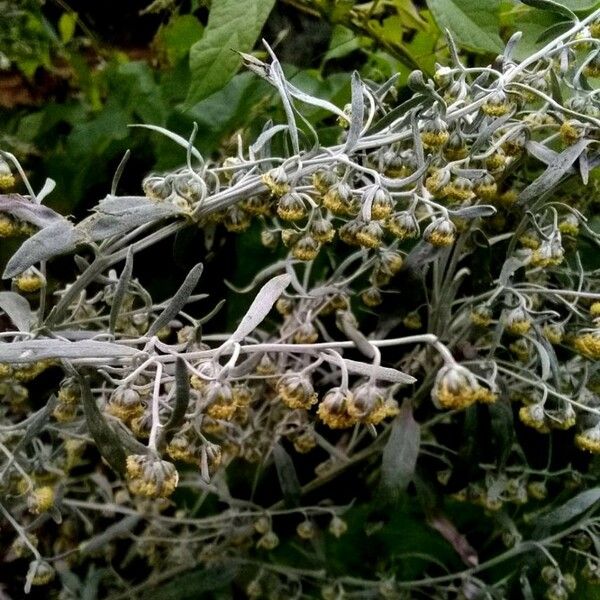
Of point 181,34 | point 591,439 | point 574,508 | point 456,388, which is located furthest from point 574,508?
point 181,34

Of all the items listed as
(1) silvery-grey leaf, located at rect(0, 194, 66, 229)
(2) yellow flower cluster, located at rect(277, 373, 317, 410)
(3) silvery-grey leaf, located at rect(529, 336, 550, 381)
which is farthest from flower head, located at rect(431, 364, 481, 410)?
(1) silvery-grey leaf, located at rect(0, 194, 66, 229)

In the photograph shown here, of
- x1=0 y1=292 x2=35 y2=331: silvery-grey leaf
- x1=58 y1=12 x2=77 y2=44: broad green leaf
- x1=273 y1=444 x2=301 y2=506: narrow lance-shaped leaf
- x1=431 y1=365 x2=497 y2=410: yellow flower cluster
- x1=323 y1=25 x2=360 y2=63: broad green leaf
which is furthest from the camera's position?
x1=58 y1=12 x2=77 y2=44: broad green leaf

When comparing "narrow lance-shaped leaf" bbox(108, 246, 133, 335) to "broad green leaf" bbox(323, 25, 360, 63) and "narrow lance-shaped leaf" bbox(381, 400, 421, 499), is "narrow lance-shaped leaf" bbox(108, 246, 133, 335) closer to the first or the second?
"narrow lance-shaped leaf" bbox(381, 400, 421, 499)

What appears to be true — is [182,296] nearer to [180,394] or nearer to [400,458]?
[180,394]

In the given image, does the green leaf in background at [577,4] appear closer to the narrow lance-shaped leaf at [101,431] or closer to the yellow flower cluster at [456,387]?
the yellow flower cluster at [456,387]

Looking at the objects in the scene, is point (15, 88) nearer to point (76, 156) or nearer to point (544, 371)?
point (76, 156)

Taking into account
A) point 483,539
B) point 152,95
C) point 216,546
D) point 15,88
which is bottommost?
point 483,539

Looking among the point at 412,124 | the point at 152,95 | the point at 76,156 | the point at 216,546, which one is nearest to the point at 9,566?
the point at 216,546
